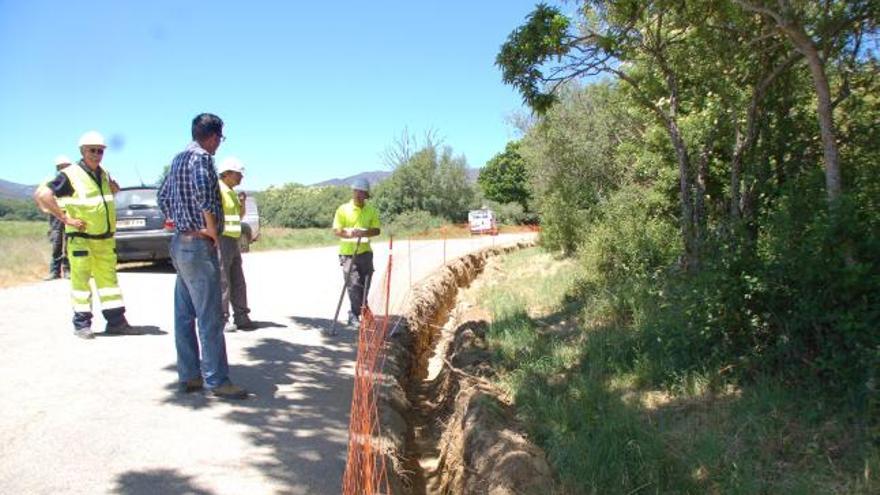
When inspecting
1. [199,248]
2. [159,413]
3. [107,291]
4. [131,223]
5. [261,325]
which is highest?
[131,223]

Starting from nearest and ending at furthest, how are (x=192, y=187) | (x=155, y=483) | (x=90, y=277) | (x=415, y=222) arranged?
(x=155, y=483) < (x=192, y=187) < (x=90, y=277) < (x=415, y=222)

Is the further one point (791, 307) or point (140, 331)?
point (140, 331)

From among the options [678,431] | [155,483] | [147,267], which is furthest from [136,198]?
[678,431]

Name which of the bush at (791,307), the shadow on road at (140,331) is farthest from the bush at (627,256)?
the shadow on road at (140,331)

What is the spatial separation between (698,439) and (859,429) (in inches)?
34.5

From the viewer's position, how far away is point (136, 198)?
1225cm

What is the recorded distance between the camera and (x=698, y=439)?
13.5ft

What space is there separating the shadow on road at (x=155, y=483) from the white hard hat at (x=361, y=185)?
417cm

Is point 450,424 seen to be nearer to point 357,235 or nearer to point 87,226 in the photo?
point 357,235

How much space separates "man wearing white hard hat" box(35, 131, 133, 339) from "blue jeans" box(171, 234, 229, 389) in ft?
7.08

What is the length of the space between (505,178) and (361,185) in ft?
160

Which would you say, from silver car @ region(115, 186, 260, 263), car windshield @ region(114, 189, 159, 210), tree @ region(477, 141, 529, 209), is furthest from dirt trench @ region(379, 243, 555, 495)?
tree @ region(477, 141, 529, 209)

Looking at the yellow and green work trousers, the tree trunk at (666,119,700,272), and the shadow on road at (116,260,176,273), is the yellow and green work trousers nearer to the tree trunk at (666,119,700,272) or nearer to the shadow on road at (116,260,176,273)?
the tree trunk at (666,119,700,272)

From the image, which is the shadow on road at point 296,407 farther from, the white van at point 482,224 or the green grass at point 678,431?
the white van at point 482,224
